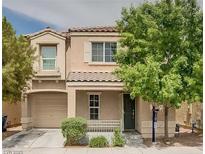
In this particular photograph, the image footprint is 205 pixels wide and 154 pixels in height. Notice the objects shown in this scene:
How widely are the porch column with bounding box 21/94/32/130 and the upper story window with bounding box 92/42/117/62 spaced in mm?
4424

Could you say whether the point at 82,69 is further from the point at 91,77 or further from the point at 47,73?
the point at 47,73

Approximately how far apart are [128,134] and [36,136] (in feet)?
14.8

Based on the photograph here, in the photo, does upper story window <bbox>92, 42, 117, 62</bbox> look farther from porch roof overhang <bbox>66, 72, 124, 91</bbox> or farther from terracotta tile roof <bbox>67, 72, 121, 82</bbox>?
porch roof overhang <bbox>66, 72, 124, 91</bbox>

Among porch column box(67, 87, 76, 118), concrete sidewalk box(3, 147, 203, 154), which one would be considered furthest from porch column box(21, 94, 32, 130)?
concrete sidewalk box(3, 147, 203, 154)

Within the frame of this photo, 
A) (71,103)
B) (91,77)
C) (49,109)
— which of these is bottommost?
(49,109)

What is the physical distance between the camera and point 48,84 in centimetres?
2144

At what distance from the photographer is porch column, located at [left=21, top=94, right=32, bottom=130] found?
69.0 ft

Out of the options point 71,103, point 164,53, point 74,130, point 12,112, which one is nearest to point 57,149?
point 74,130

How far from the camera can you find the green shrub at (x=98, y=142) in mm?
15492

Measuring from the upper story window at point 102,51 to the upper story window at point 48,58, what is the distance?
2.28 m

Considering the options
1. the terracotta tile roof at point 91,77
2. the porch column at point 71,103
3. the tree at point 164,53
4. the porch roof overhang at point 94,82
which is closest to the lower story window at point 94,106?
the terracotta tile roof at point 91,77

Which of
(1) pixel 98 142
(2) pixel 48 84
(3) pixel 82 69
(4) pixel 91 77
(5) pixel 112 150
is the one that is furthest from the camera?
(2) pixel 48 84

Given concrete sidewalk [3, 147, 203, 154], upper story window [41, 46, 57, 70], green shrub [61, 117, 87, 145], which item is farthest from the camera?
upper story window [41, 46, 57, 70]

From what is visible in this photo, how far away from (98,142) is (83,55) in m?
6.87
